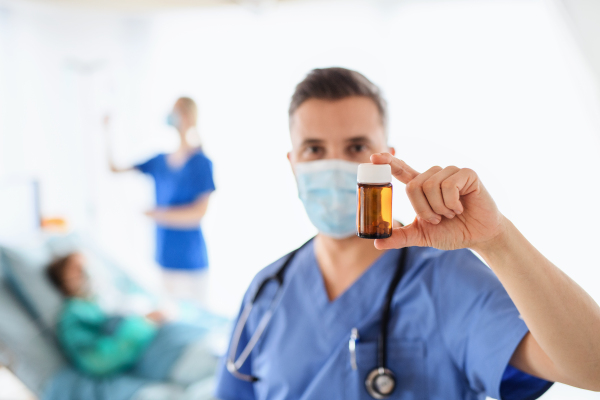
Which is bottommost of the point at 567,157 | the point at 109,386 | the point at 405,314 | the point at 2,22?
the point at 109,386

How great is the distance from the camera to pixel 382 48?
262 cm

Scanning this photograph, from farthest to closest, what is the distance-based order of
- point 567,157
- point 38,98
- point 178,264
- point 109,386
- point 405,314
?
point 38,98 → point 178,264 → point 567,157 → point 109,386 → point 405,314

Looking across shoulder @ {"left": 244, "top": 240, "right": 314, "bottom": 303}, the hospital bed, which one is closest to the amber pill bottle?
shoulder @ {"left": 244, "top": 240, "right": 314, "bottom": 303}

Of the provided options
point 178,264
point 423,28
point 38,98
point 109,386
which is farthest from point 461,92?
point 38,98

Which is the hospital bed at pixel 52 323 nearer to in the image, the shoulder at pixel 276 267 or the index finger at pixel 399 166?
the shoulder at pixel 276 267

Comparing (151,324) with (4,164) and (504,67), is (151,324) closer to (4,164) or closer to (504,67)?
(4,164)

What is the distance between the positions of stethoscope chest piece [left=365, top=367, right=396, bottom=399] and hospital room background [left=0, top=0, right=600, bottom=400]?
1329 millimetres

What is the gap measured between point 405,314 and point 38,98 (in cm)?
300

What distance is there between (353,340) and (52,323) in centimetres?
157

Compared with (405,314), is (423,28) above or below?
above

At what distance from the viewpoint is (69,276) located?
1.98 metres

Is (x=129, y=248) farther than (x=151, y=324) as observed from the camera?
Yes

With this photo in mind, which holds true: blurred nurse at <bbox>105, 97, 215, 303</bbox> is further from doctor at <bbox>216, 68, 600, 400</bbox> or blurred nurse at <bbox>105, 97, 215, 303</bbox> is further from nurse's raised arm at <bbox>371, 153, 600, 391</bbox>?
nurse's raised arm at <bbox>371, 153, 600, 391</bbox>

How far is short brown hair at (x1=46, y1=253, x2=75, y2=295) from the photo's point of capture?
1.98m
